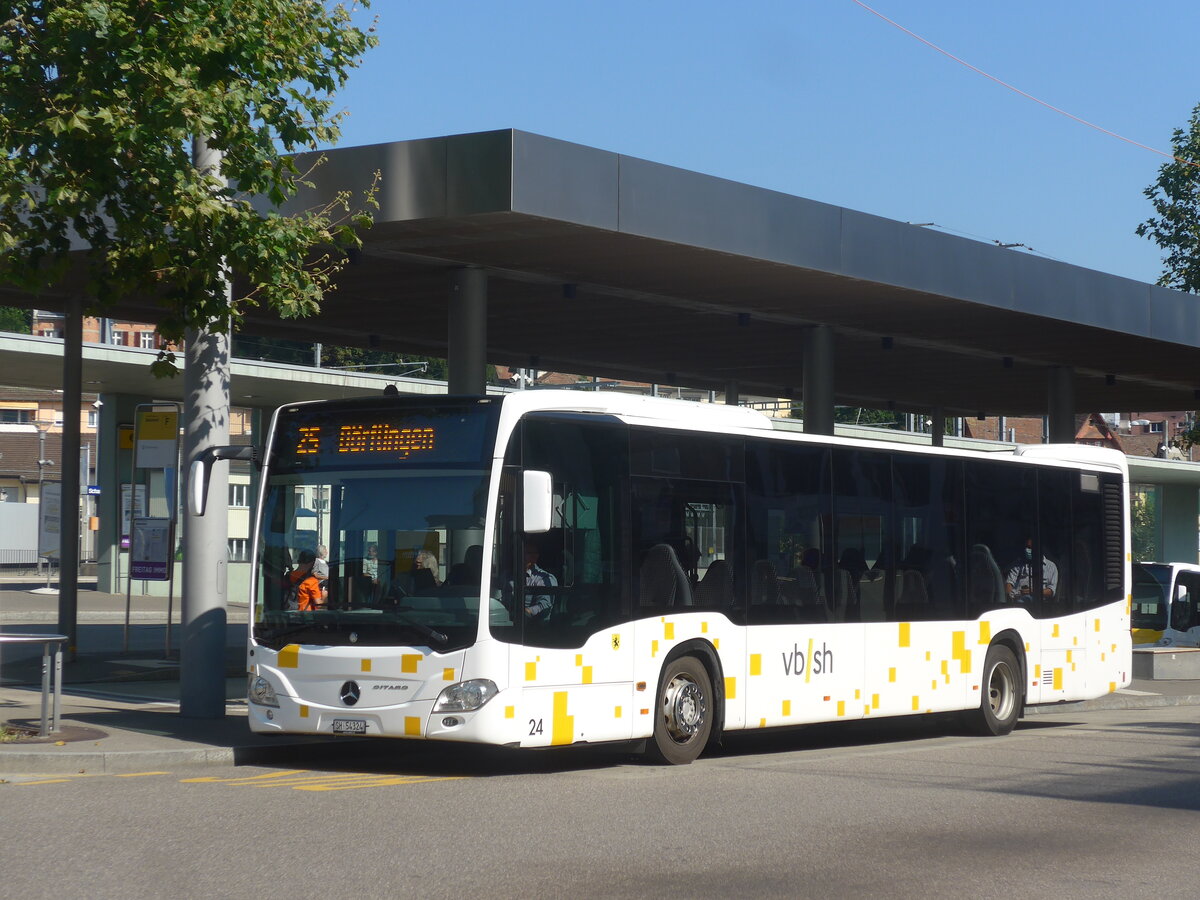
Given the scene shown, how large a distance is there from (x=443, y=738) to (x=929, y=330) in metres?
15.6

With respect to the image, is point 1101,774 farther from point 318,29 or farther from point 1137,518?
point 1137,518

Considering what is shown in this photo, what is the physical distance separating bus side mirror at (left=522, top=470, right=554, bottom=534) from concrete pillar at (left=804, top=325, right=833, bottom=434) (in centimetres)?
1347

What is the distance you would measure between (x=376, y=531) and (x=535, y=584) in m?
1.24

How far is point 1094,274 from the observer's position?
23.5m

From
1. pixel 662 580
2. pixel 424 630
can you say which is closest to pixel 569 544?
pixel 662 580

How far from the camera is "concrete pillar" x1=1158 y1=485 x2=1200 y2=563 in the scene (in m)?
75.8

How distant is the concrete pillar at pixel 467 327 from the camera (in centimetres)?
2019

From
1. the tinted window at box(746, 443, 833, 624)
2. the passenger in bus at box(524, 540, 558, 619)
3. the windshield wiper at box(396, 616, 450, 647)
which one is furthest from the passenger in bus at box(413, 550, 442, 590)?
the tinted window at box(746, 443, 833, 624)

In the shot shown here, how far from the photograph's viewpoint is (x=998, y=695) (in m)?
17.2

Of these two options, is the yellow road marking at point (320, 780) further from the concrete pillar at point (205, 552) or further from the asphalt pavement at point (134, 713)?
the concrete pillar at point (205, 552)

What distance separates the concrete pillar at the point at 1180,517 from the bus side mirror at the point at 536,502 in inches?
2712

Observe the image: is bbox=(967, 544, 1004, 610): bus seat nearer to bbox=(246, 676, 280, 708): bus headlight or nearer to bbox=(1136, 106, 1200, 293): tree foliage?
bbox=(246, 676, 280, 708): bus headlight

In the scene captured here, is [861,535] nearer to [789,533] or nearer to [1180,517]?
[789,533]

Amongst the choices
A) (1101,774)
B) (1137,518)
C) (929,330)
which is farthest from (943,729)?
(1137,518)
